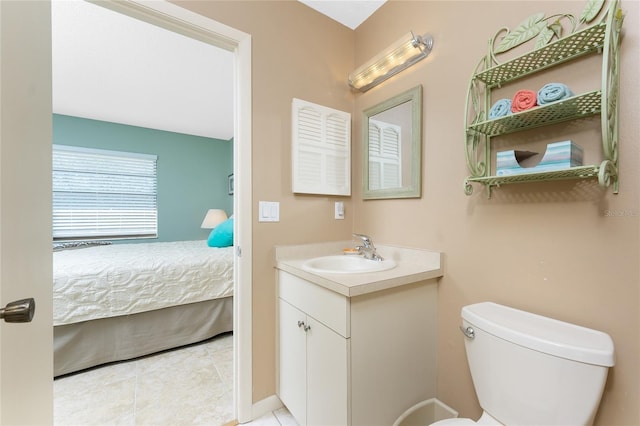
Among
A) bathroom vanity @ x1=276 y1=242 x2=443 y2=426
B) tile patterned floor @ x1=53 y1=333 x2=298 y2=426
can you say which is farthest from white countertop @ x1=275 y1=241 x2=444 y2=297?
tile patterned floor @ x1=53 y1=333 x2=298 y2=426

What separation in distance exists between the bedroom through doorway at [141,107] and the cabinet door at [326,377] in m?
0.45

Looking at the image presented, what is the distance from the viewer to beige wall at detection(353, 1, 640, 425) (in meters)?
0.81

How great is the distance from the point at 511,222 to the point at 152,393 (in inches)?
88.2

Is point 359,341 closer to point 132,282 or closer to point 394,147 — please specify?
point 394,147

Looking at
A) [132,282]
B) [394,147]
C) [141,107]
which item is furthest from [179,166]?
[394,147]

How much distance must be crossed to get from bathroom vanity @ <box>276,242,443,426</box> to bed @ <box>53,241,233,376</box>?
1.16 metres

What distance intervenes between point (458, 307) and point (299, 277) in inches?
30.4

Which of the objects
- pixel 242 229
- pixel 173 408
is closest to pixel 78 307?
pixel 173 408

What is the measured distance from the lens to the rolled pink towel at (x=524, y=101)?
2.98 ft

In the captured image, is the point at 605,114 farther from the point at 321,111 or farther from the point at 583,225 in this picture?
the point at 321,111

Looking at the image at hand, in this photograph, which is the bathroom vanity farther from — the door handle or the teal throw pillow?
the teal throw pillow

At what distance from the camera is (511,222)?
107 centimetres

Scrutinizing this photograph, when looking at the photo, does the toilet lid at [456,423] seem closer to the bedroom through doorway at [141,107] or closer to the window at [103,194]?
the bedroom through doorway at [141,107]

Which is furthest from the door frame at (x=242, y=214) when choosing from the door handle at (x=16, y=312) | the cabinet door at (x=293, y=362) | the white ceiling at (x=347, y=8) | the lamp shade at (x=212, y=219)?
the lamp shade at (x=212, y=219)
